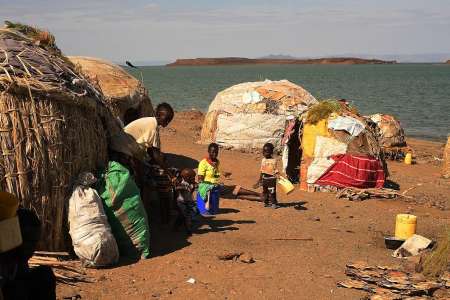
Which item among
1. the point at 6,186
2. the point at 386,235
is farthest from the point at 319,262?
the point at 6,186

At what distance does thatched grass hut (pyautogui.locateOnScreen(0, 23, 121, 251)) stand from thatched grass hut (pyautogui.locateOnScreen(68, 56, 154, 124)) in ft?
13.3

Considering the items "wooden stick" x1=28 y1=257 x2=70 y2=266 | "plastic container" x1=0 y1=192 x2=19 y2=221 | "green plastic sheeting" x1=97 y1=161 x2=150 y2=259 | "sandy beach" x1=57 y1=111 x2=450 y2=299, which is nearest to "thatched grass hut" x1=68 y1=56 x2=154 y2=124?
"sandy beach" x1=57 y1=111 x2=450 y2=299

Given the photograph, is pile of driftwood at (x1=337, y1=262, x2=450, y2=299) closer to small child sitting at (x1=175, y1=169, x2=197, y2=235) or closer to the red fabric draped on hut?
small child sitting at (x1=175, y1=169, x2=197, y2=235)

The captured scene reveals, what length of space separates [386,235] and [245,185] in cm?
361

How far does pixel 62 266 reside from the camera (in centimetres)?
620

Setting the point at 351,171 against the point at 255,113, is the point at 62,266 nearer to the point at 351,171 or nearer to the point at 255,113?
the point at 351,171

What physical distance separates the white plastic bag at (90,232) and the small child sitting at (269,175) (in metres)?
3.63

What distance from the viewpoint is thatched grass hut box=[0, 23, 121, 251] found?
239 inches

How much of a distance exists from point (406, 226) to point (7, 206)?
6.47m

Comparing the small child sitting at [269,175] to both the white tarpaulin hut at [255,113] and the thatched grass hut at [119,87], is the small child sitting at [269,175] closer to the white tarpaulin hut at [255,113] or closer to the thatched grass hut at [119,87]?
the thatched grass hut at [119,87]

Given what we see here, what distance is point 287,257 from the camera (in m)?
7.11

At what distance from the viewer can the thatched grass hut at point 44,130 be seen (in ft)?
19.9

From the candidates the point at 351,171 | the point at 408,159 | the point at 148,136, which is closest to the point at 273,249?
the point at 148,136

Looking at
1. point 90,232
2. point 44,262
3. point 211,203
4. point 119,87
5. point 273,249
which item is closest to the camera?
point 44,262
